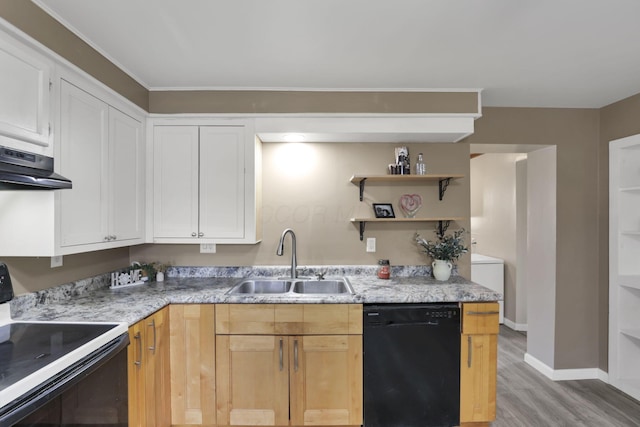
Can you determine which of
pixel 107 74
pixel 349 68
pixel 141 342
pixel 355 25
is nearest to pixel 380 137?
pixel 349 68

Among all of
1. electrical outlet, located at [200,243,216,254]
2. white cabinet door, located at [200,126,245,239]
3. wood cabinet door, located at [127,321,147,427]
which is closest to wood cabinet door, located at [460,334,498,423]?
white cabinet door, located at [200,126,245,239]

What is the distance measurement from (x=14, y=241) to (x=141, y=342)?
0.77m

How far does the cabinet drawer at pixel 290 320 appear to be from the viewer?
208cm

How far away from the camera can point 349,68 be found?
218 centimetres

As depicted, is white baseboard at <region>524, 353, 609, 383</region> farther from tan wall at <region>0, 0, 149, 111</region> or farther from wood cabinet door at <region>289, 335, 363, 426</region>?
tan wall at <region>0, 0, 149, 111</region>

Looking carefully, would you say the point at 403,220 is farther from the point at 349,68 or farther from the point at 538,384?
the point at 538,384

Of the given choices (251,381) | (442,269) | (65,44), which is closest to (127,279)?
(251,381)

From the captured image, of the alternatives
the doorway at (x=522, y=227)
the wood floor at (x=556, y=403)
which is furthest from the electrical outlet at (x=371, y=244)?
the wood floor at (x=556, y=403)

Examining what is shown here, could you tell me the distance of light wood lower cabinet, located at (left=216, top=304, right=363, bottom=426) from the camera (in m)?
2.08

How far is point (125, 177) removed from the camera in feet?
7.27

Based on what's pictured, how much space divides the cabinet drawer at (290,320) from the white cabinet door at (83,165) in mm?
895

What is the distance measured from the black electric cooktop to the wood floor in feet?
Result: 8.33

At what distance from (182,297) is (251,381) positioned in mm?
687

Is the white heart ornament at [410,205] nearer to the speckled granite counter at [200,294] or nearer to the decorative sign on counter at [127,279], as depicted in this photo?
the speckled granite counter at [200,294]
